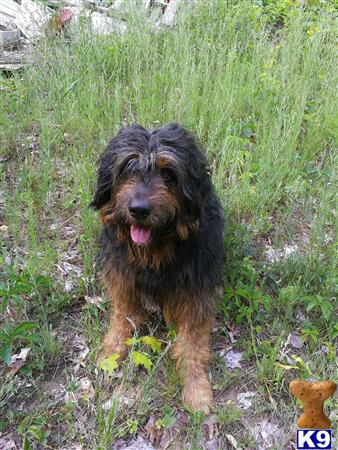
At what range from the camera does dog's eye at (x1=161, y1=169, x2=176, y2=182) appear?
8.04 feet

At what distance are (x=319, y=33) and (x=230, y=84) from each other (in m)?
1.50

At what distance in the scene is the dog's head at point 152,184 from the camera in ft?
7.81

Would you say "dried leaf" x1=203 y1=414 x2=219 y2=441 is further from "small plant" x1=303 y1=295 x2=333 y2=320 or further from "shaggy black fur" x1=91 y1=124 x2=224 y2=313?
"small plant" x1=303 y1=295 x2=333 y2=320

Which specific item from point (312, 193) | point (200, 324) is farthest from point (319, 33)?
point (200, 324)

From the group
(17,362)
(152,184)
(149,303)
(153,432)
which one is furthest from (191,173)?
(17,362)

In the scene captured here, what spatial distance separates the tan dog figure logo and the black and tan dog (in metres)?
0.94

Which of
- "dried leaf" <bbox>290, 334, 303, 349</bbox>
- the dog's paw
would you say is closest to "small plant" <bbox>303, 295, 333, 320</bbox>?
"dried leaf" <bbox>290, 334, 303, 349</bbox>

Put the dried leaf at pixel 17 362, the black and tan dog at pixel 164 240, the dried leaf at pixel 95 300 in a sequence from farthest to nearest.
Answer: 1. the dried leaf at pixel 95 300
2. the dried leaf at pixel 17 362
3. the black and tan dog at pixel 164 240

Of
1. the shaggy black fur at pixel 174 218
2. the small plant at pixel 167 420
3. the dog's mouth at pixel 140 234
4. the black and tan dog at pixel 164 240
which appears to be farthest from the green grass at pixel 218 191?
the dog's mouth at pixel 140 234

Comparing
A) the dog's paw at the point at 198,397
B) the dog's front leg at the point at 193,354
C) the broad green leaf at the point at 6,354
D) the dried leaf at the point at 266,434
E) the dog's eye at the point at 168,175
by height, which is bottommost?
the dried leaf at the point at 266,434

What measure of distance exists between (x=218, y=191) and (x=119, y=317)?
1407 mm

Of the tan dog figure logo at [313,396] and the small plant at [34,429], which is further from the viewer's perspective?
the small plant at [34,429]

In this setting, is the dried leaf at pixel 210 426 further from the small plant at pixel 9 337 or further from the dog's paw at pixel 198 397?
the small plant at pixel 9 337

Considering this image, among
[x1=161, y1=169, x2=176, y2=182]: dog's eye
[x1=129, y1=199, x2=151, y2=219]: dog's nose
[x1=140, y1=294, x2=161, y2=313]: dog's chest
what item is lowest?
[x1=140, y1=294, x2=161, y2=313]: dog's chest
